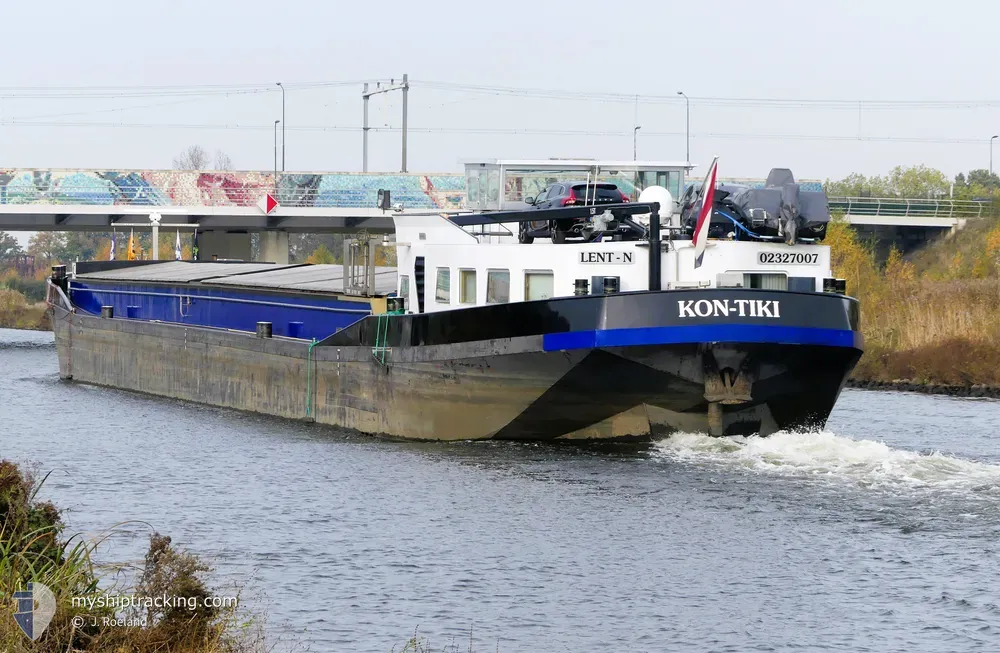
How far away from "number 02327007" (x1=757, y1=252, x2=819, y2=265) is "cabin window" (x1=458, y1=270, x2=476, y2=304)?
4.70 meters

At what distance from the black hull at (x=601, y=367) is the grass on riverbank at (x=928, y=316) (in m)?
18.4

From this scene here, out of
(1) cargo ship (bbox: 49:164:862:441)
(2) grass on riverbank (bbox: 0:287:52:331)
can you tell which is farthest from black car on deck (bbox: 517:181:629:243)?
(2) grass on riverbank (bbox: 0:287:52:331)

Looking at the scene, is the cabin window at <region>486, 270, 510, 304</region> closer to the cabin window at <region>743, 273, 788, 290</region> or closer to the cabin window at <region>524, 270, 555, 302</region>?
the cabin window at <region>524, 270, 555, 302</region>

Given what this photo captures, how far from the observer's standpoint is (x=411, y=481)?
20.6 meters

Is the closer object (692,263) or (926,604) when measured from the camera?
(926,604)

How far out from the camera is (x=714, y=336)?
20156 millimetres

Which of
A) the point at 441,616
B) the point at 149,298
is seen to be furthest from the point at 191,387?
the point at 441,616

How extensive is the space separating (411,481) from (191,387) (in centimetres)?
1423

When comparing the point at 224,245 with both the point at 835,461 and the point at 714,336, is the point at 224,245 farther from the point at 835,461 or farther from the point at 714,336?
the point at 835,461

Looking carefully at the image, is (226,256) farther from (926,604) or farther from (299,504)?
(926,604)

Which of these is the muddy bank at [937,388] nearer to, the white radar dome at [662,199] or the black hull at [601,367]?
the black hull at [601,367]

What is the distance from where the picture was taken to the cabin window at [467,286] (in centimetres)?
2338

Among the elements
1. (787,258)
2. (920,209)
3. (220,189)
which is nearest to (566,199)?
(787,258)

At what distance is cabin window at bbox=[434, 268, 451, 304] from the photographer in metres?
23.8
